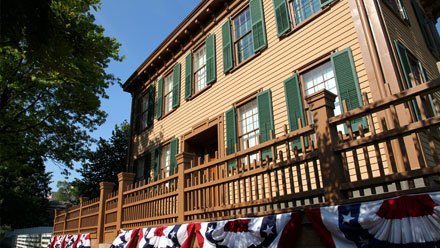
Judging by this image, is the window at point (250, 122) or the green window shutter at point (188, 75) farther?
the green window shutter at point (188, 75)

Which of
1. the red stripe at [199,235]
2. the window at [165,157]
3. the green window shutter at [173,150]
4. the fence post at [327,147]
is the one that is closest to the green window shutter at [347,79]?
the fence post at [327,147]

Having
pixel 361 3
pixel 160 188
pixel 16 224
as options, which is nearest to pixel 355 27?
pixel 361 3

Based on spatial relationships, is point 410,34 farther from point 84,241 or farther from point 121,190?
point 84,241

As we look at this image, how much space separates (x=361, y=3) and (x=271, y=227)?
5731 millimetres

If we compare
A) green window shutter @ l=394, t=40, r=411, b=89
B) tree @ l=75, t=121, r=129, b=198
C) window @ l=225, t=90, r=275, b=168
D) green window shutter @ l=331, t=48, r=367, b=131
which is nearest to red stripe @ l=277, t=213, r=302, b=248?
green window shutter @ l=331, t=48, r=367, b=131

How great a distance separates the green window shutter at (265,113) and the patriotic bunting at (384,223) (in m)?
4.67

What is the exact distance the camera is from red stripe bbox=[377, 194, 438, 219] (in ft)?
9.36

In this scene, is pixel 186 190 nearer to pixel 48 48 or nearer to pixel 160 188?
pixel 160 188

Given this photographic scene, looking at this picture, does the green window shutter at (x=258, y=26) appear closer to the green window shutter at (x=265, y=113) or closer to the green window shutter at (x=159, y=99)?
the green window shutter at (x=265, y=113)

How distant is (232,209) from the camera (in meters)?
5.20

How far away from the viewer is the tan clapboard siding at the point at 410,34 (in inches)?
294

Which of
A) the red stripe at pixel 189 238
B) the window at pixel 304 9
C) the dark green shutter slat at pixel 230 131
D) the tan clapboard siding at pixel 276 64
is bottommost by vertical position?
the red stripe at pixel 189 238

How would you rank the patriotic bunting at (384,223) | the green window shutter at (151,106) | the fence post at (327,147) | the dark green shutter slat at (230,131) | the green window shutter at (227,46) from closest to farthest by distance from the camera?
the patriotic bunting at (384,223) → the fence post at (327,147) → the dark green shutter slat at (230,131) → the green window shutter at (227,46) → the green window shutter at (151,106)

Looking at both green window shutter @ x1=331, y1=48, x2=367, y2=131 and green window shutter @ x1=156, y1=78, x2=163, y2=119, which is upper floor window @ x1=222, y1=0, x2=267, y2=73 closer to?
green window shutter @ x1=331, y1=48, x2=367, y2=131
